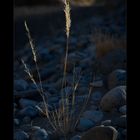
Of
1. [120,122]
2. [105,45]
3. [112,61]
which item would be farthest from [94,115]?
[105,45]

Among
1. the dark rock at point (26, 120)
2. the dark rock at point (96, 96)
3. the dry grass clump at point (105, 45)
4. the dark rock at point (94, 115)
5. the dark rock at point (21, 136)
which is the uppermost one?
the dry grass clump at point (105, 45)

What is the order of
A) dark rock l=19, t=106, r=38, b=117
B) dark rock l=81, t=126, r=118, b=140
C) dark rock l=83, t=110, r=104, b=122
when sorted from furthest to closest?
dark rock l=19, t=106, r=38, b=117
dark rock l=83, t=110, r=104, b=122
dark rock l=81, t=126, r=118, b=140

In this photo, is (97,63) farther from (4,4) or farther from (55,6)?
(55,6)

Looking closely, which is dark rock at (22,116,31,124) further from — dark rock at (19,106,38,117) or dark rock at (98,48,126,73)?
dark rock at (98,48,126,73)

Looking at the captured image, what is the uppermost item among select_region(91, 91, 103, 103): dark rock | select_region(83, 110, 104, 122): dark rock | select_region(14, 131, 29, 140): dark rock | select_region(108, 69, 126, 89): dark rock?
select_region(108, 69, 126, 89): dark rock

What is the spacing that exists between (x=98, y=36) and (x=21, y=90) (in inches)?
132

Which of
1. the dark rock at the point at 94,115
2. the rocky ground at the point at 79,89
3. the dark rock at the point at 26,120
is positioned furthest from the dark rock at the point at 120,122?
the dark rock at the point at 26,120

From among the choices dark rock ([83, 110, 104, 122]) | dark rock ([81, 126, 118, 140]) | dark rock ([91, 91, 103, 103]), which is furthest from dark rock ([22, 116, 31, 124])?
dark rock ([81, 126, 118, 140])

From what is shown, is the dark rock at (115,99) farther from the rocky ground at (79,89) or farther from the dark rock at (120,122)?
the dark rock at (120,122)

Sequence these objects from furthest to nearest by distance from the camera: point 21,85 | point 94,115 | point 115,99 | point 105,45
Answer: point 105,45
point 21,85
point 115,99
point 94,115

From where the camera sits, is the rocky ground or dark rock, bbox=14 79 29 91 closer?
the rocky ground

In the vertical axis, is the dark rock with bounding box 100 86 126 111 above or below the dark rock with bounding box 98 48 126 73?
below

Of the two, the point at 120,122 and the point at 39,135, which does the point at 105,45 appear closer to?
the point at 120,122

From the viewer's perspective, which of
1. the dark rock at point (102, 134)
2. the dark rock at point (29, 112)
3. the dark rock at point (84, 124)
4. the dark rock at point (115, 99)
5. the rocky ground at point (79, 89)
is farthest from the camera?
the dark rock at point (29, 112)
